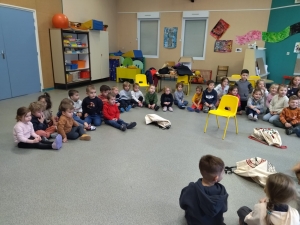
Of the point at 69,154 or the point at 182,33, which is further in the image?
the point at 182,33

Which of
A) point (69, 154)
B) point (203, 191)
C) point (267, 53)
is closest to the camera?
point (203, 191)

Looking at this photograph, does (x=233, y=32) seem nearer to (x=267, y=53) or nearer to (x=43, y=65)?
(x=267, y=53)

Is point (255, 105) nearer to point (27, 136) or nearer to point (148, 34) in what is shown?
point (27, 136)

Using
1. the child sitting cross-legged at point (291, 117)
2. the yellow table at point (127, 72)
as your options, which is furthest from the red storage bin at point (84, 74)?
the child sitting cross-legged at point (291, 117)

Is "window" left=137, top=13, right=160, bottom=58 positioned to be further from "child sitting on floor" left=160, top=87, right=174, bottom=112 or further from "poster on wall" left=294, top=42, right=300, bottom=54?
"poster on wall" left=294, top=42, right=300, bottom=54

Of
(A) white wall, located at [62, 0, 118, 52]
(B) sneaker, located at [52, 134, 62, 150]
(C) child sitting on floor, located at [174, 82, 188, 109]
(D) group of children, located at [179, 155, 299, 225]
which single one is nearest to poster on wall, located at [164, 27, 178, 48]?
(A) white wall, located at [62, 0, 118, 52]

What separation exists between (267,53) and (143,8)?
5.01 meters

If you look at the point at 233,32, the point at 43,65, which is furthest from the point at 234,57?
the point at 43,65

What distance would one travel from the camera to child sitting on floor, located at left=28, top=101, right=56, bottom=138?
306 centimetres

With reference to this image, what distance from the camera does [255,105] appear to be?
4.51 m

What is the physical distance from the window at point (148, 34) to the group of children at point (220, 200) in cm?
831

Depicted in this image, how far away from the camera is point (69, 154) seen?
278cm

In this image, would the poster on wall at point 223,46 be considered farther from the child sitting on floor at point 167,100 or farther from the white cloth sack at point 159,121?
the white cloth sack at point 159,121

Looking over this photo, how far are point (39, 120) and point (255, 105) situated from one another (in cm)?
402
